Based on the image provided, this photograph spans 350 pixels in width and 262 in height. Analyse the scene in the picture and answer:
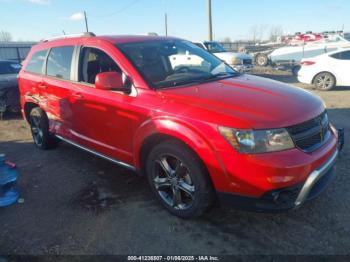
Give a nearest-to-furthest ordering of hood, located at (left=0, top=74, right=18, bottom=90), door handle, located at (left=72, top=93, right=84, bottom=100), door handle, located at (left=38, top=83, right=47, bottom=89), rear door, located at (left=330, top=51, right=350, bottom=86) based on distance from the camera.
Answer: door handle, located at (left=72, top=93, right=84, bottom=100), door handle, located at (left=38, top=83, right=47, bottom=89), hood, located at (left=0, top=74, right=18, bottom=90), rear door, located at (left=330, top=51, right=350, bottom=86)

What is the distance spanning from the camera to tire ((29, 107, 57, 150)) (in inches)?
205

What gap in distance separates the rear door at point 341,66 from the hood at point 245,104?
8257 millimetres

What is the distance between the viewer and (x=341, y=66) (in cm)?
1032

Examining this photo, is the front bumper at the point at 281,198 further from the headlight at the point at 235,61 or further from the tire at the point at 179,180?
the headlight at the point at 235,61

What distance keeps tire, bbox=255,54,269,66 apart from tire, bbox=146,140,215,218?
17.2 metres

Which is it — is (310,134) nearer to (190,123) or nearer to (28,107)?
(190,123)

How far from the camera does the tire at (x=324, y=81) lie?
10.5 metres

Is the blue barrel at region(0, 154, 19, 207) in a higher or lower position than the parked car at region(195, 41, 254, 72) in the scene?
lower

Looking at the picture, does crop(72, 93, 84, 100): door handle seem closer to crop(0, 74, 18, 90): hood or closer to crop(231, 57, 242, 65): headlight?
crop(0, 74, 18, 90): hood

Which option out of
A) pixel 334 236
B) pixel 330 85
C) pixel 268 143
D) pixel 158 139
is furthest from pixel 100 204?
pixel 330 85

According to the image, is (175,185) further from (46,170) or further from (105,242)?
(46,170)

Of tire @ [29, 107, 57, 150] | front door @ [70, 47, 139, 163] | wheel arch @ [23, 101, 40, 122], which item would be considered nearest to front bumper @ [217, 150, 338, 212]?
front door @ [70, 47, 139, 163]

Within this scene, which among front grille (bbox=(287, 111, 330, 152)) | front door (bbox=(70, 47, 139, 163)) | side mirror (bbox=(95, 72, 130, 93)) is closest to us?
front grille (bbox=(287, 111, 330, 152))

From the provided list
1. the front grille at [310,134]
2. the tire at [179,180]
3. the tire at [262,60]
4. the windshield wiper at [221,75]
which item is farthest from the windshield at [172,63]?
the tire at [262,60]
